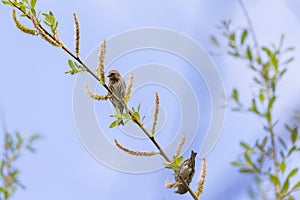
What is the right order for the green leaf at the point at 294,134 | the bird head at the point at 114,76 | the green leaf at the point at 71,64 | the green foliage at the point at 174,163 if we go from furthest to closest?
the bird head at the point at 114,76, the green leaf at the point at 71,64, the green foliage at the point at 174,163, the green leaf at the point at 294,134

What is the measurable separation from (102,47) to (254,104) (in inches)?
39.1

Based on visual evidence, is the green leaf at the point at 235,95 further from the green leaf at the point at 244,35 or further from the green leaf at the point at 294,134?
the green leaf at the point at 294,134

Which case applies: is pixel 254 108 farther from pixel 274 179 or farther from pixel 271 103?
pixel 274 179

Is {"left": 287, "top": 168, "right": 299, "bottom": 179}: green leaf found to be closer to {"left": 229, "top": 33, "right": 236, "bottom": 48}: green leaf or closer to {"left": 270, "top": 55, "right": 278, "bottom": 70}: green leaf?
{"left": 270, "top": 55, "right": 278, "bottom": 70}: green leaf

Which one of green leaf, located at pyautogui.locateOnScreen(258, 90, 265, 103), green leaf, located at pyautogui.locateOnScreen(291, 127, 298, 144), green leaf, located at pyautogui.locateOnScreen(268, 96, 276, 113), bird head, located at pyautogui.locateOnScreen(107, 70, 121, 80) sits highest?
bird head, located at pyautogui.locateOnScreen(107, 70, 121, 80)

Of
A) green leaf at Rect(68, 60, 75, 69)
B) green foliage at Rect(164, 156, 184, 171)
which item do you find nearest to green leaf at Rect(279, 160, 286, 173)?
green foliage at Rect(164, 156, 184, 171)

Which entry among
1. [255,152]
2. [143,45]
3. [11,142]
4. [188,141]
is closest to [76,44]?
[188,141]

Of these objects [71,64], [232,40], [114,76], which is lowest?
[232,40]

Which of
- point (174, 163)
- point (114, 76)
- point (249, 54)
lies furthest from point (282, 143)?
point (114, 76)

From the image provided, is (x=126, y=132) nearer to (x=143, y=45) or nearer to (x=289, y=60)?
(x=143, y=45)

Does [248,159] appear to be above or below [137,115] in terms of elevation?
below

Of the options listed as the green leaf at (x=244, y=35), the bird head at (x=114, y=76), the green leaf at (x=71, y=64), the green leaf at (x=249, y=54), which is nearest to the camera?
the green leaf at (x=249, y=54)

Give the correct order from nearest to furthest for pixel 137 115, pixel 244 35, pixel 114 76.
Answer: pixel 244 35
pixel 137 115
pixel 114 76

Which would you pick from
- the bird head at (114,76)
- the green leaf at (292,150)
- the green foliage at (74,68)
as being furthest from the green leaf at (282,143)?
the bird head at (114,76)
